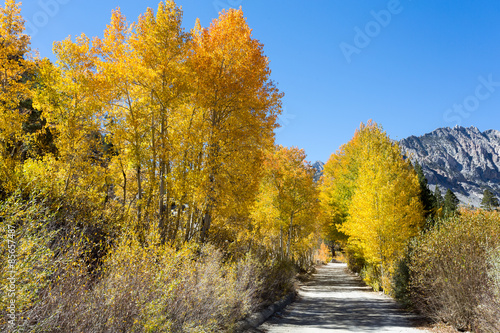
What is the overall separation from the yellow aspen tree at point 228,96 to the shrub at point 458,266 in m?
6.59

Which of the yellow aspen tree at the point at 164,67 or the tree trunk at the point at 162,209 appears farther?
the yellow aspen tree at the point at 164,67

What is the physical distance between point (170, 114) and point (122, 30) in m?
3.97

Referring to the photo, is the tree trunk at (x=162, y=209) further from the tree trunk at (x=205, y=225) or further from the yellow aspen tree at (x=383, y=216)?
the yellow aspen tree at (x=383, y=216)

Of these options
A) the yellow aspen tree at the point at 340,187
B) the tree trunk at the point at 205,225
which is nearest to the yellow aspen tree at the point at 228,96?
the tree trunk at the point at 205,225

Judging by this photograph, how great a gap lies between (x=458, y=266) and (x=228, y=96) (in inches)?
360

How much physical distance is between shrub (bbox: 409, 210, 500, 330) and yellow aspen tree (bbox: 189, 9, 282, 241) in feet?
21.6

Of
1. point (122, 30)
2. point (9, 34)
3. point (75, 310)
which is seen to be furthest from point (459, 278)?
point (9, 34)

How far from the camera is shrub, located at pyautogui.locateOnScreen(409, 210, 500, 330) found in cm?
732

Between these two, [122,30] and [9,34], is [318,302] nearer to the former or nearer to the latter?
[122,30]

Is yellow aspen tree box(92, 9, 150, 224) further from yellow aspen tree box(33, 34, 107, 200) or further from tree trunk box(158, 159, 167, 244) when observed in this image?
yellow aspen tree box(33, 34, 107, 200)

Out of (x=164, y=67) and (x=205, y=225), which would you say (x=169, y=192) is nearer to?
(x=205, y=225)

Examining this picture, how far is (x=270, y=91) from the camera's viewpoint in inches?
482

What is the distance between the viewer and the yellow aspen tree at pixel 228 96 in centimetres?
1096

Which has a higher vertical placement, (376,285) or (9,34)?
(9,34)
